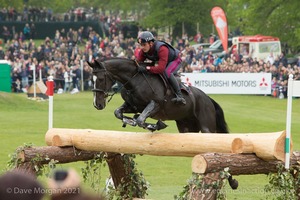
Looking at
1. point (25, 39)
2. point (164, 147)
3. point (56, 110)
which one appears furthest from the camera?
point (25, 39)

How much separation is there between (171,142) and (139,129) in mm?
14141

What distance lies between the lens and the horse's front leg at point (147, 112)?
10.4m

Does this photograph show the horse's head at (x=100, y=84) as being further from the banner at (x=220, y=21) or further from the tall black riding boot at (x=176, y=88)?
the banner at (x=220, y=21)

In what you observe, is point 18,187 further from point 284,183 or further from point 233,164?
point 284,183

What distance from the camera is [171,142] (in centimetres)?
964

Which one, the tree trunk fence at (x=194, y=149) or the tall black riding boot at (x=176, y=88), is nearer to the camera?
the tree trunk fence at (x=194, y=149)

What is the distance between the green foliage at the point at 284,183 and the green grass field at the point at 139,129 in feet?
10.6

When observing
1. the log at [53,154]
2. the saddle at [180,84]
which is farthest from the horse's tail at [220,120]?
the log at [53,154]

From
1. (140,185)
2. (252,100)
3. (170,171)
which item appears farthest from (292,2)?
(140,185)

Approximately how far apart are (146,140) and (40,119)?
53.8 feet

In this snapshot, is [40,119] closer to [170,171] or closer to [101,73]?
[170,171]

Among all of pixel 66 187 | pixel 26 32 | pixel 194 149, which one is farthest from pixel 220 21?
pixel 66 187

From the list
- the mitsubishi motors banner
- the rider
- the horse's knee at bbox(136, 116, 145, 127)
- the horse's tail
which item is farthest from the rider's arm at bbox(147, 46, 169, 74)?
the mitsubishi motors banner

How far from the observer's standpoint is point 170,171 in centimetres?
1647
